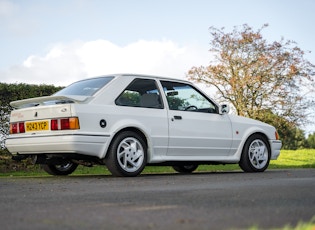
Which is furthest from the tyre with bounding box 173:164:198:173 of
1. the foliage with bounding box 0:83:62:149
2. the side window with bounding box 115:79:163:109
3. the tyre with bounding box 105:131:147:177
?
the foliage with bounding box 0:83:62:149

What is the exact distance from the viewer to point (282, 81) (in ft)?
108

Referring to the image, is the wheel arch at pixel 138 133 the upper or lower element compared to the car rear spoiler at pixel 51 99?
lower

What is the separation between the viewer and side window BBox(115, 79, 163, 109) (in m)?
8.72

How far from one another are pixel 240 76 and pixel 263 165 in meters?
22.6

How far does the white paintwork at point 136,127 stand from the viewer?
804 cm

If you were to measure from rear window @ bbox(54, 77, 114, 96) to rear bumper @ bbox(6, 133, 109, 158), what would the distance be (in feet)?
2.76

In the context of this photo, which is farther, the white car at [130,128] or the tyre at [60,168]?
the tyre at [60,168]

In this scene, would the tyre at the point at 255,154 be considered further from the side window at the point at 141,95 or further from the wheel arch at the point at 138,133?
the wheel arch at the point at 138,133

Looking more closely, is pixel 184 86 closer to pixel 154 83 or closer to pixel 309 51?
pixel 154 83

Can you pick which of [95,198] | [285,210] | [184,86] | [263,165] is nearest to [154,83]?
[184,86]

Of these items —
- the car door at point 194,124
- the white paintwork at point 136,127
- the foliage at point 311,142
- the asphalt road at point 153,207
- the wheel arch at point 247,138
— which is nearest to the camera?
the asphalt road at point 153,207

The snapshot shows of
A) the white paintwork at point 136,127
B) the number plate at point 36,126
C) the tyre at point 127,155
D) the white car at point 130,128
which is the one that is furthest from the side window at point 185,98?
the number plate at point 36,126

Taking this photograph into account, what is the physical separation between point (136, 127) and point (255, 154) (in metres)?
2.96

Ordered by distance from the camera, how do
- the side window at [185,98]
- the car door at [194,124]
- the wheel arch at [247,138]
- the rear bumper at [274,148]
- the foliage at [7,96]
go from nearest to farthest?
the car door at [194,124] → the side window at [185,98] → the wheel arch at [247,138] → the rear bumper at [274,148] → the foliage at [7,96]
